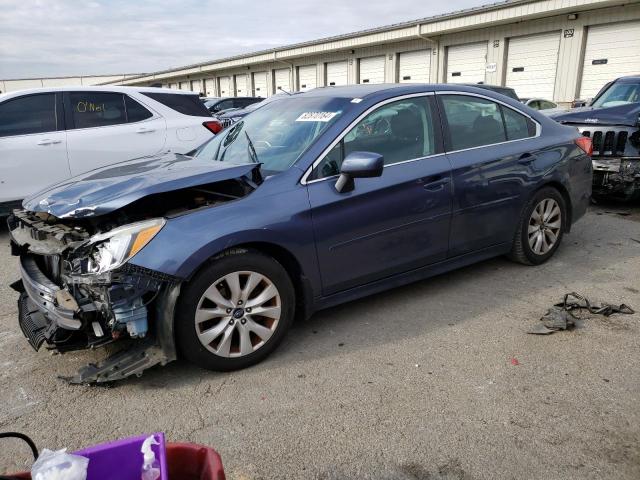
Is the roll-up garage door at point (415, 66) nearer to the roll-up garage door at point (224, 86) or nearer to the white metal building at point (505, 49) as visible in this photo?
the white metal building at point (505, 49)

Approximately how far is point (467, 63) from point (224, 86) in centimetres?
2396

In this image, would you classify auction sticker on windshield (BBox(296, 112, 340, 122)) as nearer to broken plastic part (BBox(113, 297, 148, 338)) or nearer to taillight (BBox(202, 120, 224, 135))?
broken plastic part (BBox(113, 297, 148, 338))

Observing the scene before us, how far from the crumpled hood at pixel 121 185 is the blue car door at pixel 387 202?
598mm

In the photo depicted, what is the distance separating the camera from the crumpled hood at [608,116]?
6.66 metres

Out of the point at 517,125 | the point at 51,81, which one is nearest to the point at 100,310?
the point at 517,125

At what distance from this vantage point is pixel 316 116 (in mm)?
3703

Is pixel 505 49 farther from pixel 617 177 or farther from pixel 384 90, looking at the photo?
pixel 384 90

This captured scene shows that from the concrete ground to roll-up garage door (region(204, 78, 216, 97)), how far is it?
1600 inches

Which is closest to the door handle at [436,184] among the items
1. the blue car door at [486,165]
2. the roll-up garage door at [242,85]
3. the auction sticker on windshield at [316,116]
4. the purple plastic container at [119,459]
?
the blue car door at [486,165]

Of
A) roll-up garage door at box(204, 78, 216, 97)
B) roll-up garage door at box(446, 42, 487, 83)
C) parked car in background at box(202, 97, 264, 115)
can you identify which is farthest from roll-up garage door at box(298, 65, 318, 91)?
roll-up garage door at box(204, 78, 216, 97)

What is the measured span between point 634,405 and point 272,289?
6.82ft

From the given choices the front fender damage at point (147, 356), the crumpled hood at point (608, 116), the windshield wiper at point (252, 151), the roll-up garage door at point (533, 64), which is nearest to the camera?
the front fender damage at point (147, 356)

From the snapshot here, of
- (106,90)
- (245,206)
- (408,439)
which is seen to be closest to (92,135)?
(106,90)

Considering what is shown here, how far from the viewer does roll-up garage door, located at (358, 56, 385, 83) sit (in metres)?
24.9
